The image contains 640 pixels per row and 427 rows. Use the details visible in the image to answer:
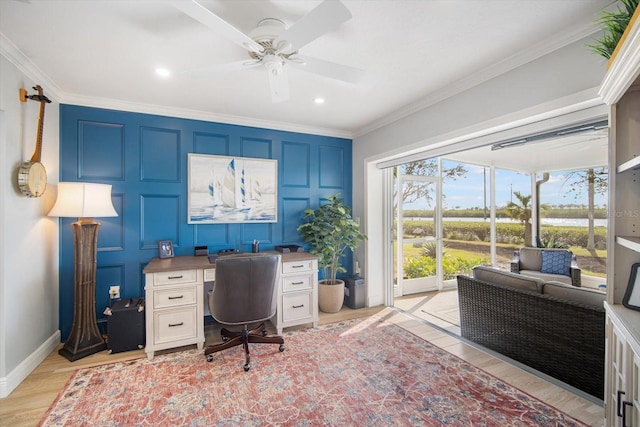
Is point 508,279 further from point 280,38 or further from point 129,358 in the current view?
point 129,358

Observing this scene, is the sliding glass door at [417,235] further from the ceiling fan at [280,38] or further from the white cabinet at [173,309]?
the white cabinet at [173,309]

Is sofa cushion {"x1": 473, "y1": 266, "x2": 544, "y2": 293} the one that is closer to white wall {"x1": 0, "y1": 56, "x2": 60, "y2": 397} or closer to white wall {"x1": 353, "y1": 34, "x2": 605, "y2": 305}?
white wall {"x1": 353, "y1": 34, "x2": 605, "y2": 305}

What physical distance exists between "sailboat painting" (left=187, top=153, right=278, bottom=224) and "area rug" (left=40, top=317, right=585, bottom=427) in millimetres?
1507

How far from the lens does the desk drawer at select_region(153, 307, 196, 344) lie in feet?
8.57

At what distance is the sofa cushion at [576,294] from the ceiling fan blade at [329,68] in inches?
84.2

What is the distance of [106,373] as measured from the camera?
7.66 ft

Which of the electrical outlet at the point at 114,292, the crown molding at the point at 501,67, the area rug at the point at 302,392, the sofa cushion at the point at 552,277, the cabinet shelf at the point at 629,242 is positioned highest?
the crown molding at the point at 501,67

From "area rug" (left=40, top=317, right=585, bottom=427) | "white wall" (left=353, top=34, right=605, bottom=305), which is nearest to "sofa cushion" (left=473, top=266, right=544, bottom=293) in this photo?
"area rug" (left=40, top=317, right=585, bottom=427)

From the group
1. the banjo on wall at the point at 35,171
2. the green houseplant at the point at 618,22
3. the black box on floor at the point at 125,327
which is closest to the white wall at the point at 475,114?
the green houseplant at the point at 618,22

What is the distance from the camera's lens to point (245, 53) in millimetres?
2129

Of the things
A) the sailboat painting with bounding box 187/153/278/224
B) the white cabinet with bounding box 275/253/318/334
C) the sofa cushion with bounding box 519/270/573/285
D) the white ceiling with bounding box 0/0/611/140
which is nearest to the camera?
the white ceiling with bounding box 0/0/611/140

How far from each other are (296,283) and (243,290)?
891 millimetres

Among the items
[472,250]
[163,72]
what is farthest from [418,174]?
[163,72]

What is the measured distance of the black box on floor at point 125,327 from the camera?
2.63 meters
